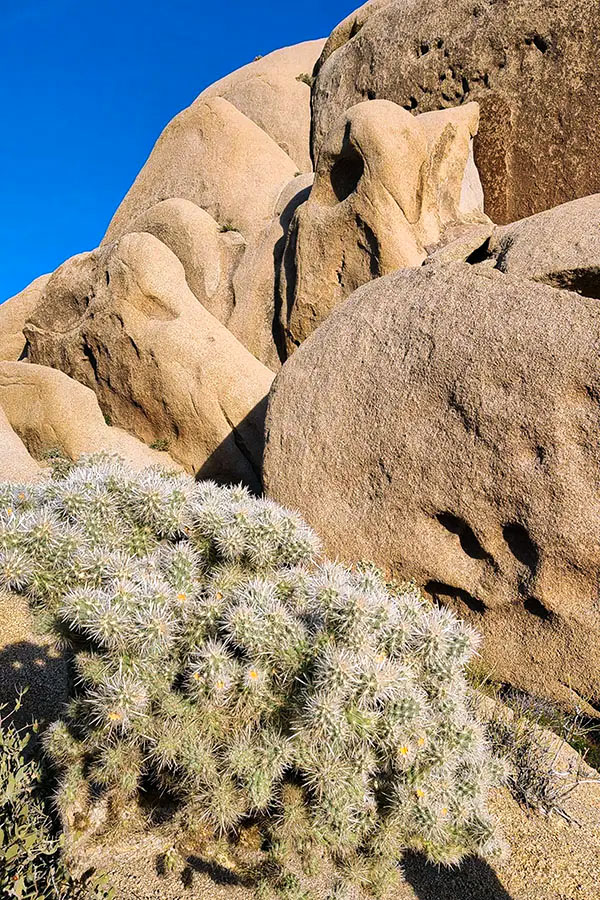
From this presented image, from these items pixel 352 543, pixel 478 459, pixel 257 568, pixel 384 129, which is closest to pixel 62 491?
pixel 257 568

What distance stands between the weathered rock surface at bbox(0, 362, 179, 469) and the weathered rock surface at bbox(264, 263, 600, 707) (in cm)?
334

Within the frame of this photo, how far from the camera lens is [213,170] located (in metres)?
11.6

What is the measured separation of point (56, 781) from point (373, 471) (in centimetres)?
298

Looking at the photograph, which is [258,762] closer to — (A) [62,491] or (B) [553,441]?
(A) [62,491]

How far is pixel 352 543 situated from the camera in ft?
16.7

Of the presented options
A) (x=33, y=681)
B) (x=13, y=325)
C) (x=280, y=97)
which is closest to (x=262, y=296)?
(x=13, y=325)

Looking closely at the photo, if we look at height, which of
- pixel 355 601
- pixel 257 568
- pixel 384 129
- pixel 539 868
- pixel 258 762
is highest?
pixel 384 129

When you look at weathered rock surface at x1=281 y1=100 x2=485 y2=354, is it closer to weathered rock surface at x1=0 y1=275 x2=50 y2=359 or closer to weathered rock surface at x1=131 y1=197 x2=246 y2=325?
weathered rock surface at x1=131 y1=197 x2=246 y2=325

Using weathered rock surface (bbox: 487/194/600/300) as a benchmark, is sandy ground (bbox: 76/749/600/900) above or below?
below

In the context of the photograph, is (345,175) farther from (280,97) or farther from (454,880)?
(280,97)

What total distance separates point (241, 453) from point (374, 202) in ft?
11.5

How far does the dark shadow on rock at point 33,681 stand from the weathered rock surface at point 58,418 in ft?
12.3

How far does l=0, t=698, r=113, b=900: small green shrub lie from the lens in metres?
2.32

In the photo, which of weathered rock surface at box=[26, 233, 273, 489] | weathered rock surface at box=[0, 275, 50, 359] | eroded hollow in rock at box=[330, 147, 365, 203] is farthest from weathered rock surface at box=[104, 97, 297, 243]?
eroded hollow in rock at box=[330, 147, 365, 203]
